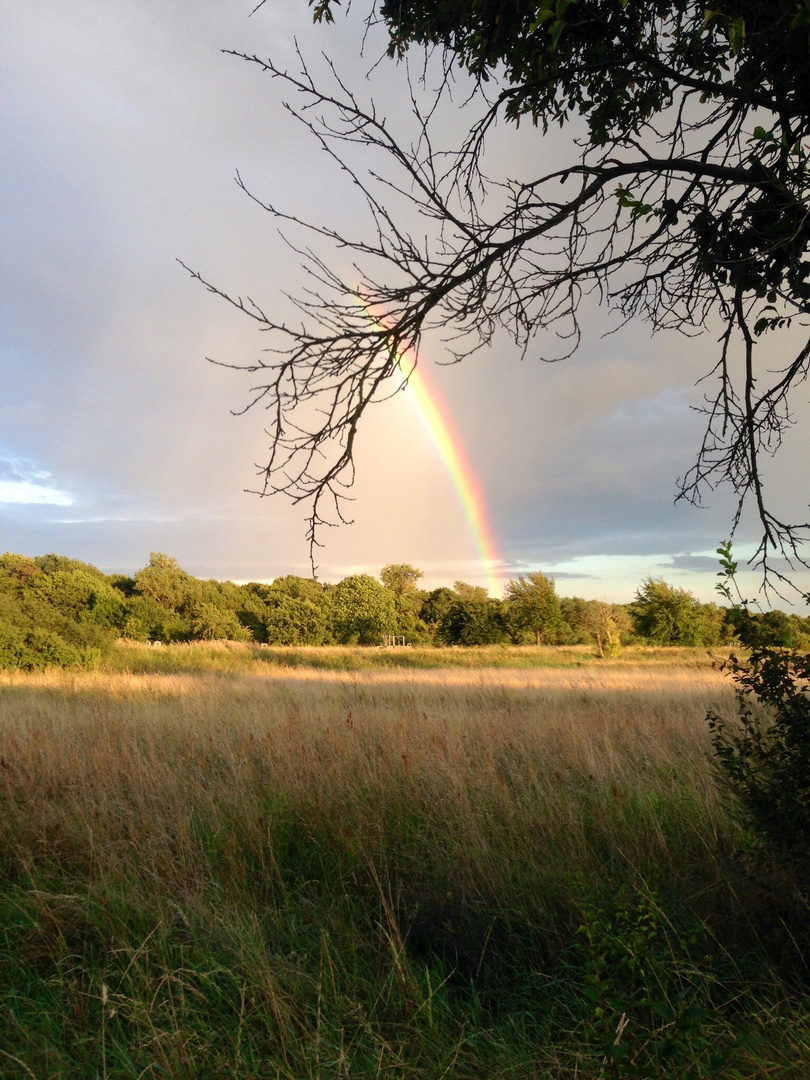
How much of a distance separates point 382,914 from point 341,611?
48.1 m

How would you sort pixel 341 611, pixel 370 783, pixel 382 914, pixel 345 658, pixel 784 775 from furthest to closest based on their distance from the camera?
pixel 341 611, pixel 345 658, pixel 370 783, pixel 382 914, pixel 784 775

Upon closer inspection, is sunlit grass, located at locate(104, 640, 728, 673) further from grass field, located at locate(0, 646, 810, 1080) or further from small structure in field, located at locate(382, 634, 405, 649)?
grass field, located at locate(0, 646, 810, 1080)

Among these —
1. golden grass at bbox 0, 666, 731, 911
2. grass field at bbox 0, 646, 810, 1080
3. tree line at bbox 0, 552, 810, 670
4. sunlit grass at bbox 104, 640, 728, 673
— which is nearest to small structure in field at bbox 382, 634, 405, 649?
tree line at bbox 0, 552, 810, 670

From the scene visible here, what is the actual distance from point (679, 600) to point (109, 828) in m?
44.8

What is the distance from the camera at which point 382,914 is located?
135 inches

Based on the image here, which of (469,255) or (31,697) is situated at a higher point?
(469,255)

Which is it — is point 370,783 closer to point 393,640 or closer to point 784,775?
point 784,775

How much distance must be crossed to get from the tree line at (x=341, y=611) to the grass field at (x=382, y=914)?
110 feet

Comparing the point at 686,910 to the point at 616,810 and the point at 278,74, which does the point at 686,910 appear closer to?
the point at 616,810

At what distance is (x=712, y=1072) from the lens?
6.12ft

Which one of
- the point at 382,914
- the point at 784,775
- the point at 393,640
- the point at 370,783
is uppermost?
the point at 784,775

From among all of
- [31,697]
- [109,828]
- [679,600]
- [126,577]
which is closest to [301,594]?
[126,577]

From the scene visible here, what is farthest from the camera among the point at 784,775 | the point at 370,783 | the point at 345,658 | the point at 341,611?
the point at 341,611

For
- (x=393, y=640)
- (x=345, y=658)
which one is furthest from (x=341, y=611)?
(x=345, y=658)
